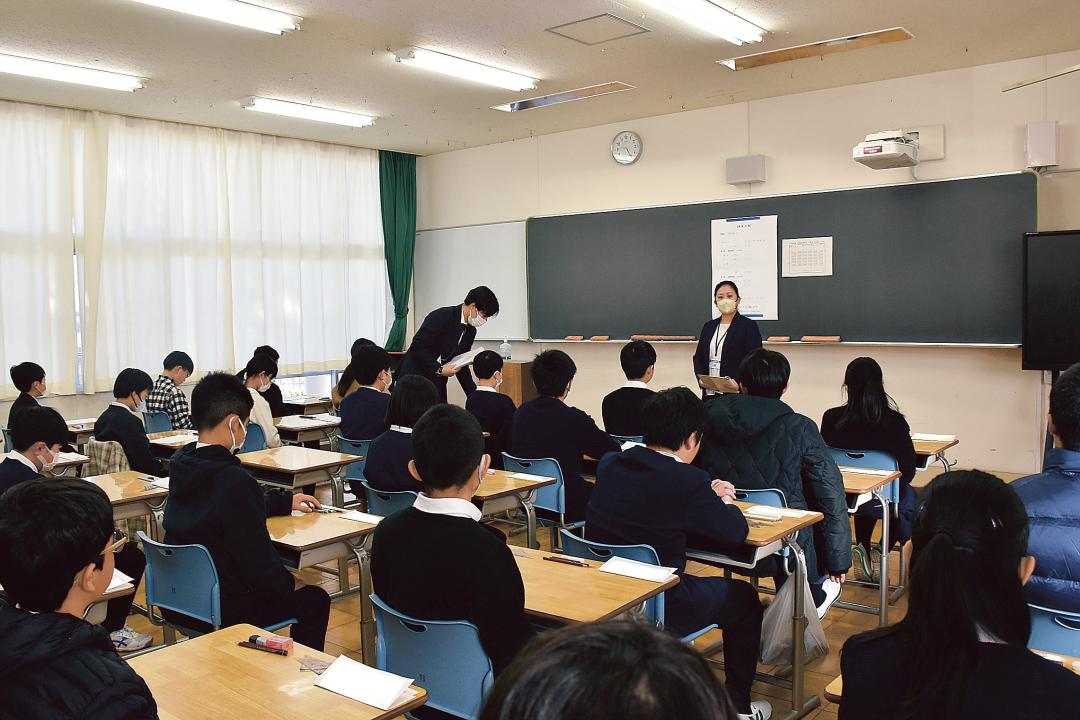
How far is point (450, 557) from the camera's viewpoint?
6.89 ft

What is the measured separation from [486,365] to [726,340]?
1.75 metres

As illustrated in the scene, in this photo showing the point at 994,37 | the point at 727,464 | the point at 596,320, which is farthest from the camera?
the point at 596,320

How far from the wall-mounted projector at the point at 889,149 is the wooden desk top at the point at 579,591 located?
4811 mm

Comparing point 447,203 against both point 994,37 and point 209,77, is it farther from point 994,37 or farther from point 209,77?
point 994,37

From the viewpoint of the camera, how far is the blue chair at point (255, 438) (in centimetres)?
547

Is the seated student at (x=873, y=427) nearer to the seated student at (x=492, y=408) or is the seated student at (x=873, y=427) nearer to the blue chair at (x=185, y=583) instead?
the seated student at (x=492, y=408)

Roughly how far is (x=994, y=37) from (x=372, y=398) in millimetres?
4771

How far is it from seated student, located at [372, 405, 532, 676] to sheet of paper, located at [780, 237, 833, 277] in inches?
222

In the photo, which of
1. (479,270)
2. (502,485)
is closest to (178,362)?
(502,485)

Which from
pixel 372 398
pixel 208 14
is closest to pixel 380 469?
pixel 372 398

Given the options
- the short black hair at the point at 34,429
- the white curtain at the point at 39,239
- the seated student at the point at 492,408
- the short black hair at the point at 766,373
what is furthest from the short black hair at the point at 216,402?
the white curtain at the point at 39,239

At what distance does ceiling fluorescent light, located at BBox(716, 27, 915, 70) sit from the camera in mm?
5695

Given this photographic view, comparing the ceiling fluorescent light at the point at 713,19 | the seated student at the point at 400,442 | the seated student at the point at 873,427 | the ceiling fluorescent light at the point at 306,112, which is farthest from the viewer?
the ceiling fluorescent light at the point at 306,112

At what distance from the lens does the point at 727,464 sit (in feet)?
11.7
